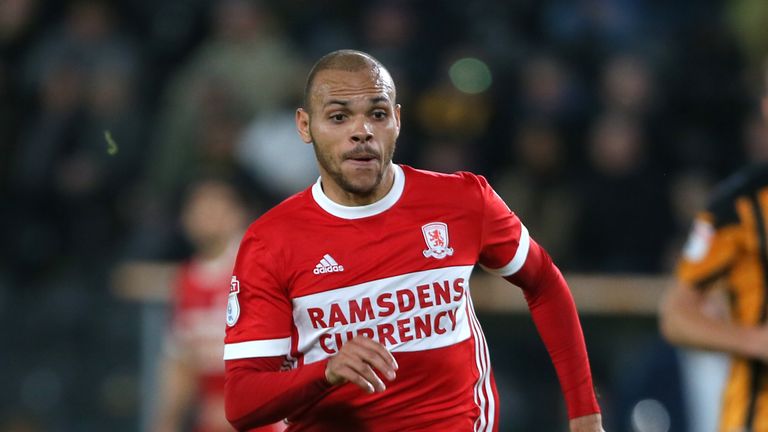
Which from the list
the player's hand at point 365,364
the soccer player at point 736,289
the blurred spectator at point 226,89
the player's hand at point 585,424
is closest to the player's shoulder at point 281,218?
the player's hand at point 365,364

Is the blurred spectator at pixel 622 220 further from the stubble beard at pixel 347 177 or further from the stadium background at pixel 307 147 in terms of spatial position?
the stubble beard at pixel 347 177

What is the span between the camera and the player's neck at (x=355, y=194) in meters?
3.58

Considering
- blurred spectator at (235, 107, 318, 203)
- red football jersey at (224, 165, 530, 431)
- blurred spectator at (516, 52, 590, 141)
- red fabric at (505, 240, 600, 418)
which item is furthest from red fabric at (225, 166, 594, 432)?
blurred spectator at (516, 52, 590, 141)

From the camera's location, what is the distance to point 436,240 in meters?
3.55

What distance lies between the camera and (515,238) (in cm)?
365

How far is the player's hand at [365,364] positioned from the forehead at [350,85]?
Result: 2.15 feet

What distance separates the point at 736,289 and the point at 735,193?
31 centimetres

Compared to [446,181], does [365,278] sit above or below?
below

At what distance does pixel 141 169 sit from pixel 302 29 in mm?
1471


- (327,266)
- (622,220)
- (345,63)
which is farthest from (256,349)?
(622,220)

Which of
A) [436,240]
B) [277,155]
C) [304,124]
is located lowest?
[436,240]

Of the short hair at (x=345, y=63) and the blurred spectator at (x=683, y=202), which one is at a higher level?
the blurred spectator at (x=683, y=202)

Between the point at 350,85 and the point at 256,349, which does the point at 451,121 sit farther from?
the point at 256,349

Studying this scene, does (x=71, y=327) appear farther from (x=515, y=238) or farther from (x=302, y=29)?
(x=515, y=238)
